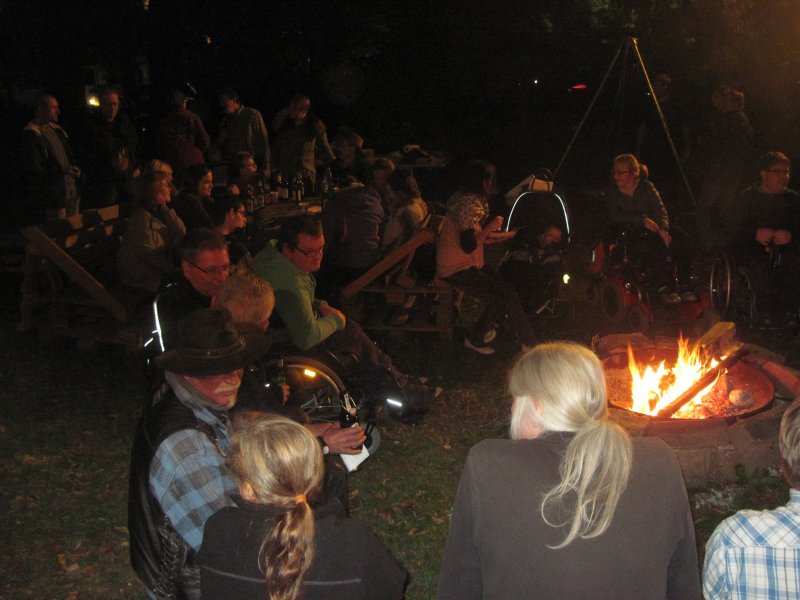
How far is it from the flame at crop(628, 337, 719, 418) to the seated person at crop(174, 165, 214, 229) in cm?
408

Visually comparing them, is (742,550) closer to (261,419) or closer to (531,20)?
(261,419)

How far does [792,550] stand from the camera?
222 centimetres

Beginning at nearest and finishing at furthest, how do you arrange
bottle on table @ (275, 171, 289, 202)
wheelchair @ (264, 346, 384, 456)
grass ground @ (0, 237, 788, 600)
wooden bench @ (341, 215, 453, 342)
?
grass ground @ (0, 237, 788, 600) → wheelchair @ (264, 346, 384, 456) → wooden bench @ (341, 215, 453, 342) → bottle on table @ (275, 171, 289, 202)

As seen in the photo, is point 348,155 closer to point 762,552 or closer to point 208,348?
point 208,348

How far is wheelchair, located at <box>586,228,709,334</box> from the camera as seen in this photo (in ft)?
25.1

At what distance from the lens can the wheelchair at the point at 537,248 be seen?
7617 mm

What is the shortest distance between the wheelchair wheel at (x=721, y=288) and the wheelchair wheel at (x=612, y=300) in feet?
2.86

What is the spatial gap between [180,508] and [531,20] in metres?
22.3

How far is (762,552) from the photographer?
223 cm

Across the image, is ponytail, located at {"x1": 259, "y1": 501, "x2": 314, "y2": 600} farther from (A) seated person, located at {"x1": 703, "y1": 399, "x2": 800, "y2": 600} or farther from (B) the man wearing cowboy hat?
(A) seated person, located at {"x1": 703, "y1": 399, "x2": 800, "y2": 600}

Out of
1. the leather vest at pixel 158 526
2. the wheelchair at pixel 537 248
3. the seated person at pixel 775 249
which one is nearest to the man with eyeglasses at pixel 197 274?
the leather vest at pixel 158 526

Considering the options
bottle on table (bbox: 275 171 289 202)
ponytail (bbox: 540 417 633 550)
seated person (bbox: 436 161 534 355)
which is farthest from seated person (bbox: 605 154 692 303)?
ponytail (bbox: 540 417 633 550)

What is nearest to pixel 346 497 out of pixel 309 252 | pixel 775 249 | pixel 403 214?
pixel 309 252

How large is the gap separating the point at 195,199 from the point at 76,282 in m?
1.35
